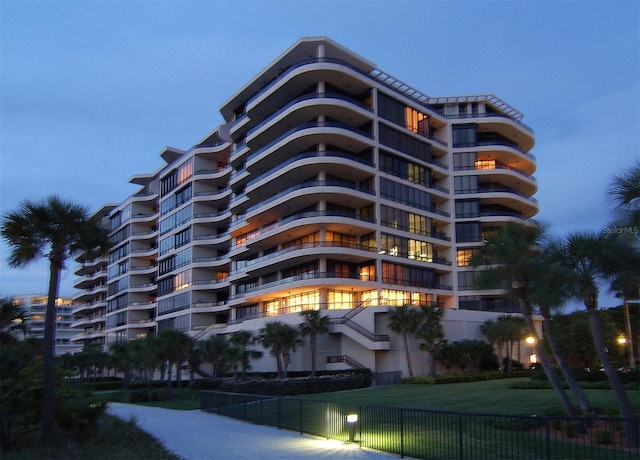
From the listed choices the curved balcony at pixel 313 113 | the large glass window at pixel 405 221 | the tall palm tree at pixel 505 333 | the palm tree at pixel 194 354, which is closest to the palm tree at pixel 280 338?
the palm tree at pixel 194 354

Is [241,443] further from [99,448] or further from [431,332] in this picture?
[431,332]

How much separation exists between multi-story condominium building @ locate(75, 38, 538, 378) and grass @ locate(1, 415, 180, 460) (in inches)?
1312

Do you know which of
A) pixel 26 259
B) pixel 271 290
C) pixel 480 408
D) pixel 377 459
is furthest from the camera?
pixel 271 290

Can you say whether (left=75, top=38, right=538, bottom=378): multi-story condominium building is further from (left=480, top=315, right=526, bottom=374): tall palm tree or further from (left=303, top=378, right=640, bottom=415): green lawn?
(left=303, top=378, right=640, bottom=415): green lawn

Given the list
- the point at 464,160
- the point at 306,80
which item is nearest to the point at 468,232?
the point at 464,160

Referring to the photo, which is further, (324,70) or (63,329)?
(63,329)

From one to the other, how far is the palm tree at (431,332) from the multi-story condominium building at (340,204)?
2.50 meters

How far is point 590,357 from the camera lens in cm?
4369

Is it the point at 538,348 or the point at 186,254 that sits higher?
the point at 186,254

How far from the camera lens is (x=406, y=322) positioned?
49250 mm

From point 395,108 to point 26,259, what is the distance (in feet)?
170

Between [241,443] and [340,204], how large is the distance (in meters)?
44.6

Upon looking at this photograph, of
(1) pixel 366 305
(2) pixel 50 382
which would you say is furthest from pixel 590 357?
(2) pixel 50 382

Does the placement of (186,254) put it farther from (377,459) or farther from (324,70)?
(377,459)
